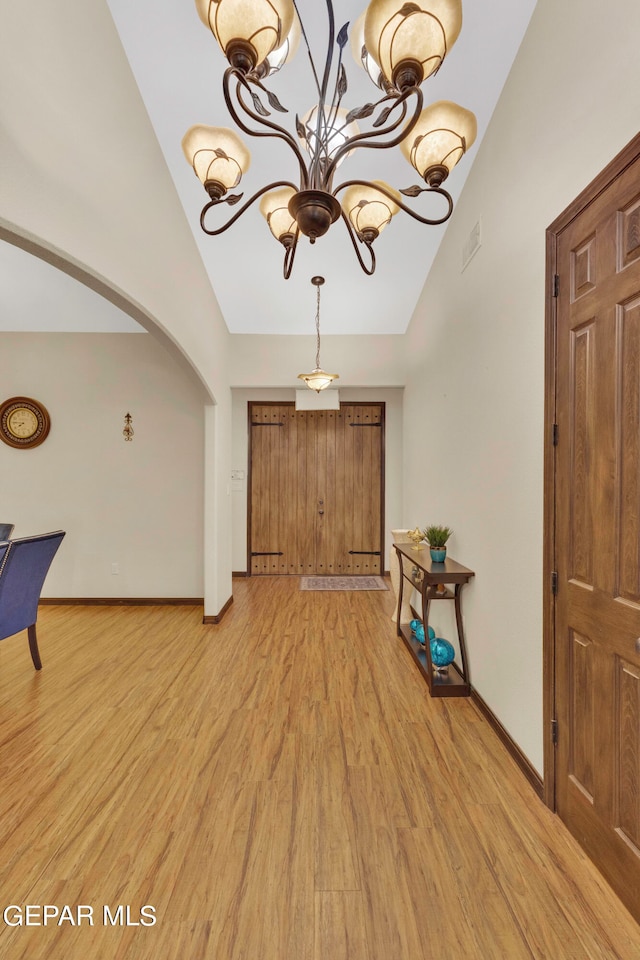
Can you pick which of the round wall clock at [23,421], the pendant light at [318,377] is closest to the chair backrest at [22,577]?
the round wall clock at [23,421]

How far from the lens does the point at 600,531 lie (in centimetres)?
160

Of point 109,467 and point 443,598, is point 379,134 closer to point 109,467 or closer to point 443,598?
point 443,598

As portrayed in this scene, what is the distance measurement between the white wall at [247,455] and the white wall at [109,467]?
1141 millimetres

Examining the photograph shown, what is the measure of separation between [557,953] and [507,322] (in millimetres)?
2502

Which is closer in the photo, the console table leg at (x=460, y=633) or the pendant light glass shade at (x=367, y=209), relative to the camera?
the pendant light glass shade at (x=367, y=209)

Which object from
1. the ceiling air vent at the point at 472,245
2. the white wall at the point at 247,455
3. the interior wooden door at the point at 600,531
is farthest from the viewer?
the white wall at the point at 247,455

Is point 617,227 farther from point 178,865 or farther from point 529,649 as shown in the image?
point 178,865

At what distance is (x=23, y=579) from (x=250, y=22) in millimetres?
3216

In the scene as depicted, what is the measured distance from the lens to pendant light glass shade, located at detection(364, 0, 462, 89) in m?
1.16

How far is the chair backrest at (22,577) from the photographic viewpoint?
2826 millimetres

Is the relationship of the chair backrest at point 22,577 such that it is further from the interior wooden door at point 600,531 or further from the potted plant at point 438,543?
the interior wooden door at point 600,531

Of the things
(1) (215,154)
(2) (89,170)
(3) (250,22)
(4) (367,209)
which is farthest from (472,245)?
(2) (89,170)

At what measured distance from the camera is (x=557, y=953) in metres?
1.30

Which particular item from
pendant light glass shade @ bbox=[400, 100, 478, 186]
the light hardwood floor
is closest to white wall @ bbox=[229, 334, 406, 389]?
the light hardwood floor
